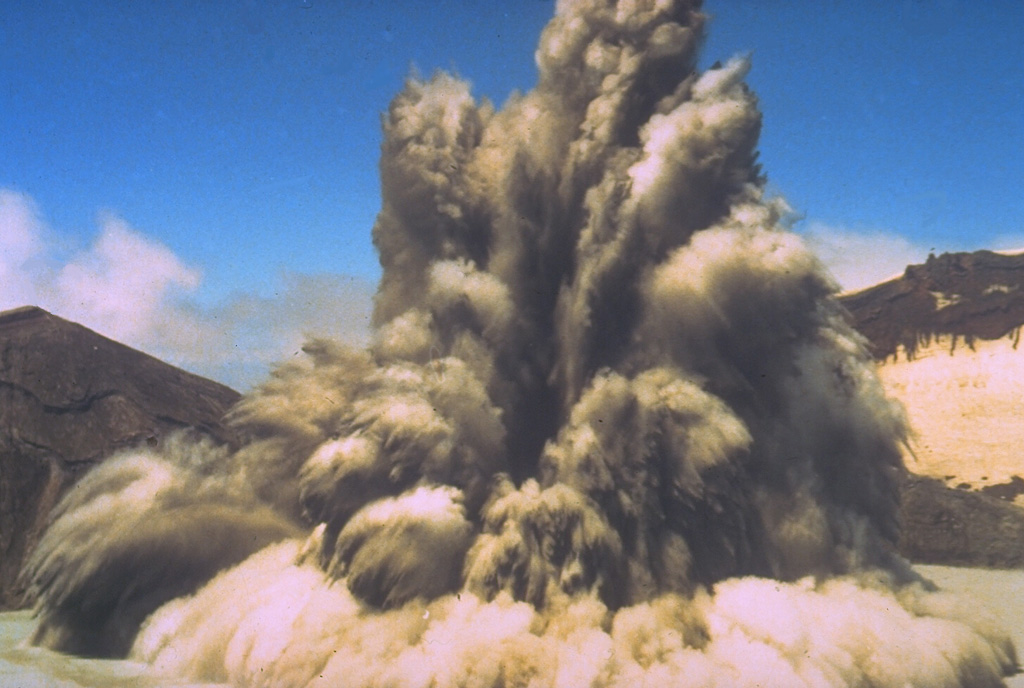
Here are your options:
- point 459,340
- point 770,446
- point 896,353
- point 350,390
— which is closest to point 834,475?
point 770,446

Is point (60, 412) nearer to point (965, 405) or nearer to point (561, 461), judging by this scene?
point (561, 461)

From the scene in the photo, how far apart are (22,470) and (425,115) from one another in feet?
39.9

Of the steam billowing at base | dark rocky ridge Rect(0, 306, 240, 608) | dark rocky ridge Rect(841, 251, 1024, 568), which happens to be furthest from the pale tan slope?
dark rocky ridge Rect(0, 306, 240, 608)

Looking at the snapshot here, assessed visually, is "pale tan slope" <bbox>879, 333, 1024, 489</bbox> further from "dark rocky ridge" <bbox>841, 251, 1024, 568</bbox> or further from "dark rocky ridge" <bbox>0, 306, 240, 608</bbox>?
"dark rocky ridge" <bbox>0, 306, 240, 608</bbox>

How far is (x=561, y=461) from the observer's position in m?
10.9

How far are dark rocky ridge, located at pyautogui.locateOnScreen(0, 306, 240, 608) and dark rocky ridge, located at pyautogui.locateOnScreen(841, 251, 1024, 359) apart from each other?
28768 mm

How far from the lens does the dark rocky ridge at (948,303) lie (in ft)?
113

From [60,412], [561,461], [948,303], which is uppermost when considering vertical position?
[948,303]

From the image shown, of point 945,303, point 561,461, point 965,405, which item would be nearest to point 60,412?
point 561,461

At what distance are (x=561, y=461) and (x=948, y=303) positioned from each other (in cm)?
3085

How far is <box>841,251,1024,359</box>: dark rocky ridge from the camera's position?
34.5 m

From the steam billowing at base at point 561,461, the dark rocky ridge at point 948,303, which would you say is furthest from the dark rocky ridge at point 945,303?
the steam billowing at base at point 561,461

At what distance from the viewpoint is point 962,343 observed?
114 ft

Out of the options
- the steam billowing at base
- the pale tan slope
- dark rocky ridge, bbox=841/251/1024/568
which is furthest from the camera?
dark rocky ridge, bbox=841/251/1024/568
